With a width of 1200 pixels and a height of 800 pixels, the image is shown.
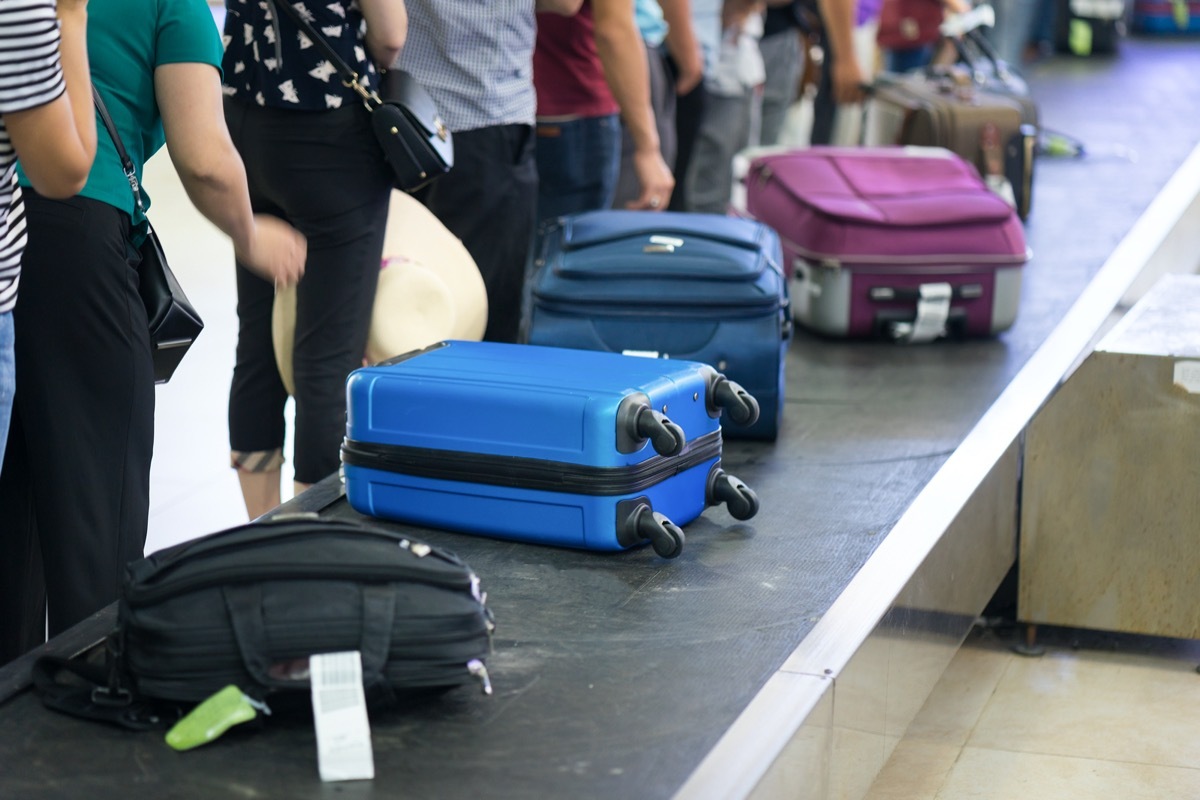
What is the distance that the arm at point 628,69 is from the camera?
3197 millimetres

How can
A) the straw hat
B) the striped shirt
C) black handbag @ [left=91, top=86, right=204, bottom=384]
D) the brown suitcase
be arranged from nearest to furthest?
1. the striped shirt
2. black handbag @ [left=91, top=86, right=204, bottom=384]
3. the straw hat
4. the brown suitcase

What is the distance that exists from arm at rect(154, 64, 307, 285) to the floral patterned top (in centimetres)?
30

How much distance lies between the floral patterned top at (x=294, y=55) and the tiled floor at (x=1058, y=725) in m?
1.35

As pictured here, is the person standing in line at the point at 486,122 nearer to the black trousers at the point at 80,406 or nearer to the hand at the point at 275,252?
the hand at the point at 275,252

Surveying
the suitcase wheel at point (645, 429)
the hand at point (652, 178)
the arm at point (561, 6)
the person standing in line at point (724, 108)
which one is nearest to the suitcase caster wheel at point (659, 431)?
the suitcase wheel at point (645, 429)

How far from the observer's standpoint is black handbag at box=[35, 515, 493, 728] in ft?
5.09

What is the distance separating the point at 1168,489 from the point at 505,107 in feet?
4.38

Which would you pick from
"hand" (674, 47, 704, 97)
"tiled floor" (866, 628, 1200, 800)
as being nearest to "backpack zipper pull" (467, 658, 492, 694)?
Answer: "tiled floor" (866, 628, 1200, 800)

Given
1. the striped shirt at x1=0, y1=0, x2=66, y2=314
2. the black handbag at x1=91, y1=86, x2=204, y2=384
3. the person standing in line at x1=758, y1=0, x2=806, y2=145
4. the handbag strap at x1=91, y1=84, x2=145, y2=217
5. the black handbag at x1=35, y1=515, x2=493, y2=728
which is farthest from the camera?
the person standing in line at x1=758, y1=0, x2=806, y2=145

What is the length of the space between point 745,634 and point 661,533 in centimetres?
23

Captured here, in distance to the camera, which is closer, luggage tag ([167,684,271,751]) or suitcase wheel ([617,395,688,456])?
luggage tag ([167,684,271,751])

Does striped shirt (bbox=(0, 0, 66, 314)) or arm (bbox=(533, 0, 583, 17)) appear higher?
striped shirt (bbox=(0, 0, 66, 314))

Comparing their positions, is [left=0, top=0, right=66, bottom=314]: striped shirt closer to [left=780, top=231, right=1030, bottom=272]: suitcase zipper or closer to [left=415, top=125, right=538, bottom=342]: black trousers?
[left=415, top=125, right=538, bottom=342]: black trousers

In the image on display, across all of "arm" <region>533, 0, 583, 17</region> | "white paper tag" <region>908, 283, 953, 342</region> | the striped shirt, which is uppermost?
the striped shirt
